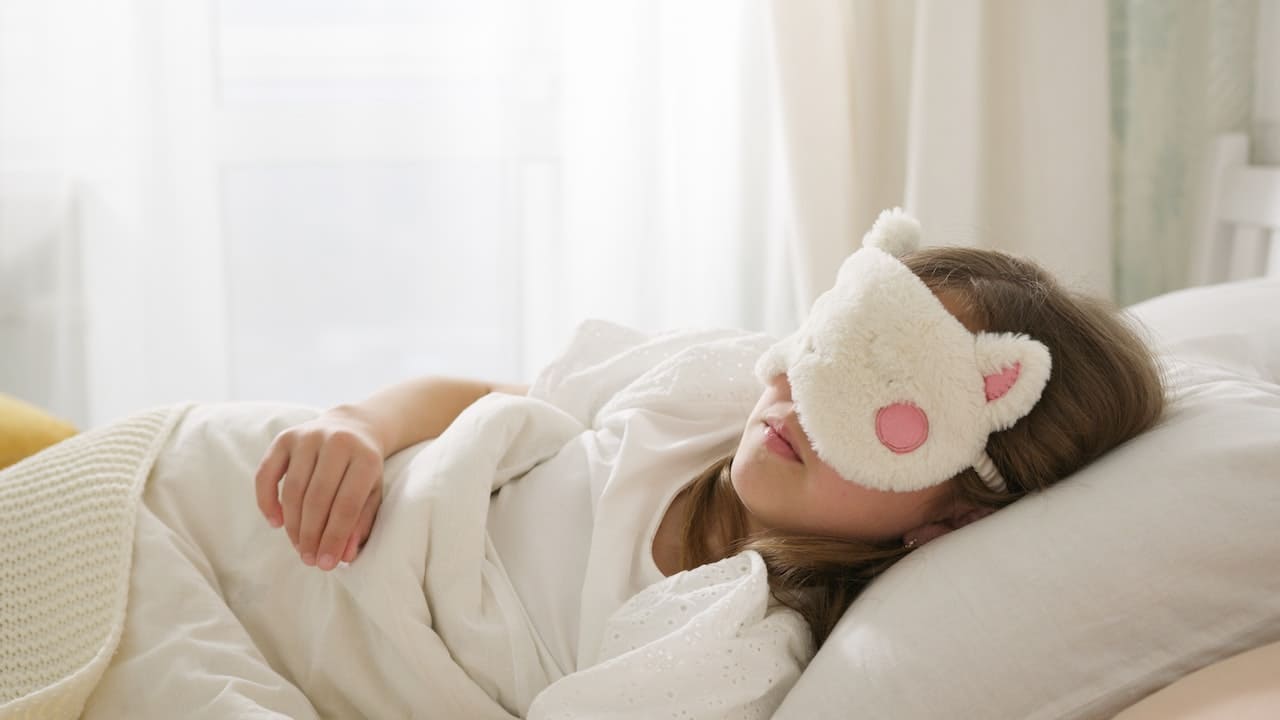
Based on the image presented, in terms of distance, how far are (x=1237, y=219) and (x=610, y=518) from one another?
117cm

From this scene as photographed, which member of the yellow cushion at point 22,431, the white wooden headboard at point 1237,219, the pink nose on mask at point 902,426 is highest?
the white wooden headboard at point 1237,219

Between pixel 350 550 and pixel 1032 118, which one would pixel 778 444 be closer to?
pixel 350 550

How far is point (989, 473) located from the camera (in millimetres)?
829

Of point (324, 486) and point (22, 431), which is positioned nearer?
point (324, 486)

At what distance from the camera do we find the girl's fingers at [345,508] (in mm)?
888

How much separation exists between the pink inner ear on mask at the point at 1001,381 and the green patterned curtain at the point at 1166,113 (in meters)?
1.17

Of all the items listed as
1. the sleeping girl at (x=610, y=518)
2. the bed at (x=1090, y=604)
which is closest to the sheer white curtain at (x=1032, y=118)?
the sleeping girl at (x=610, y=518)

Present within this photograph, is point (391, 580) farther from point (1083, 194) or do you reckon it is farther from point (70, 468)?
point (1083, 194)

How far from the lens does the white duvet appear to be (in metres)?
0.80

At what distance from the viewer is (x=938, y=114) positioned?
1734 millimetres

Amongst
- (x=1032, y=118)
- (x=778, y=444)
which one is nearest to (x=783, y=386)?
(x=778, y=444)

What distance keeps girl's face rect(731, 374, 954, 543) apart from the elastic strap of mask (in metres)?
0.04

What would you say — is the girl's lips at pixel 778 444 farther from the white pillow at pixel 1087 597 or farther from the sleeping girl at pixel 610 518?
the white pillow at pixel 1087 597

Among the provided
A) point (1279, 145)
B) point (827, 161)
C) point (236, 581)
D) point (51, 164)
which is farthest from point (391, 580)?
point (51, 164)
